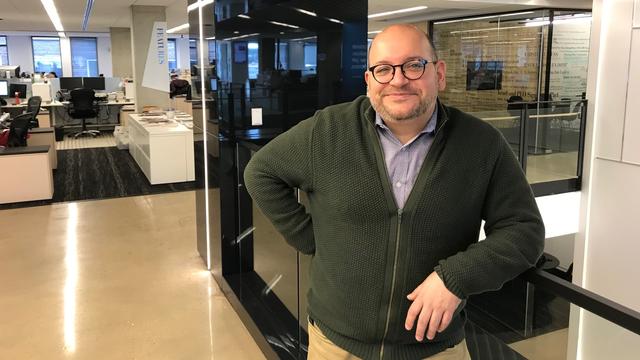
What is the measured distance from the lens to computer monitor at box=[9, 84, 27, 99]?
11922 mm

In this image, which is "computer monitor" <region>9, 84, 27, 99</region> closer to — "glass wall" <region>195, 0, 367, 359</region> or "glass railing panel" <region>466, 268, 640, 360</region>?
"glass wall" <region>195, 0, 367, 359</region>

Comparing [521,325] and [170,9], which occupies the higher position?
[170,9]

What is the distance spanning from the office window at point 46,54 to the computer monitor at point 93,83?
8298 millimetres

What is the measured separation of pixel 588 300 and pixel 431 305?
0.33 metres

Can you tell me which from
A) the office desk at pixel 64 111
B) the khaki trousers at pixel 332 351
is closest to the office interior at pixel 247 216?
the khaki trousers at pixel 332 351

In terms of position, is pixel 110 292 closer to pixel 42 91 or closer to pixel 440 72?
pixel 440 72

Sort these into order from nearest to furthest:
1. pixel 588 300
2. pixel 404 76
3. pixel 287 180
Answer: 1. pixel 588 300
2. pixel 404 76
3. pixel 287 180

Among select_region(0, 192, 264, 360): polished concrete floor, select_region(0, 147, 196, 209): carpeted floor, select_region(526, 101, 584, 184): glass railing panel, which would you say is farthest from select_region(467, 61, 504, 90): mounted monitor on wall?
select_region(0, 192, 264, 360): polished concrete floor

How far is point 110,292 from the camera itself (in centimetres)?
405

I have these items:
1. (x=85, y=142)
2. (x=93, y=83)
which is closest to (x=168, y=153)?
(x=85, y=142)

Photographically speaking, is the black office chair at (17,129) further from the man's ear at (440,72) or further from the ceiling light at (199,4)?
the man's ear at (440,72)

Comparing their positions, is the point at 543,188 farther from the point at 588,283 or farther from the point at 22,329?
the point at 22,329

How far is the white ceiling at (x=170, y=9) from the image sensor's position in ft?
27.6

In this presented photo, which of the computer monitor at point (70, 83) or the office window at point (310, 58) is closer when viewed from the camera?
the office window at point (310, 58)
